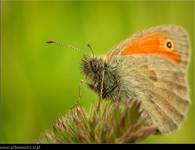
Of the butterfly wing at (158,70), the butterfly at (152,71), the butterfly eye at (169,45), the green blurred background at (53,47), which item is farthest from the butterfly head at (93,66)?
the green blurred background at (53,47)

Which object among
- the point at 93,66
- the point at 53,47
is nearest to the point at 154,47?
the point at 93,66

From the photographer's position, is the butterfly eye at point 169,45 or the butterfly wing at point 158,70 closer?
the butterfly wing at point 158,70

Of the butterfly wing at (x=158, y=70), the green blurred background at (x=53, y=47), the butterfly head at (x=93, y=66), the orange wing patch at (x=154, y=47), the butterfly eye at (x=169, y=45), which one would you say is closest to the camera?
the butterfly head at (x=93, y=66)

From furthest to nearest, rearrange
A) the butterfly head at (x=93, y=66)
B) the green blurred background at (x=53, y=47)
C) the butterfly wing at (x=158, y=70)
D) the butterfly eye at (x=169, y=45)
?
1. the green blurred background at (x=53, y=47)
2. the butterfly eye at (x=169, y=45)
3. the butterfly wing at (x=158, y=70)
4. the butterfly head at (x=93, y=66)

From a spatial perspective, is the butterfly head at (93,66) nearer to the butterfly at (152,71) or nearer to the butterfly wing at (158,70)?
the butterfly at (152,71)

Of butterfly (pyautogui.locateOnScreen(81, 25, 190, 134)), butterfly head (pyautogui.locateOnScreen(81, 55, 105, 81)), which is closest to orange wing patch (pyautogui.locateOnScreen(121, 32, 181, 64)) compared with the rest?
butterfly (pyautogui.locateOnScreen(81, 25, 190, 134))

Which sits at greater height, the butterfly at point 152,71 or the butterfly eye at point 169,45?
the butterfly eye at point 169,45

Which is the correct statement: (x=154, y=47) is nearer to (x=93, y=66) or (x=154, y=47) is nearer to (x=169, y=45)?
(x=169, y=45)
